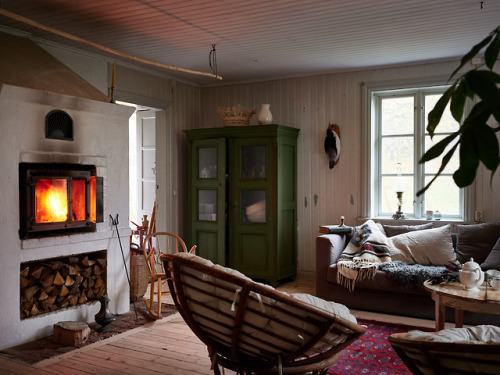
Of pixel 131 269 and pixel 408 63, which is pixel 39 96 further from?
pixel 408 63

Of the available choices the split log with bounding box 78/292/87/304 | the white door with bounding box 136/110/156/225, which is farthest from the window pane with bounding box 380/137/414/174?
the split log with bounding box 78/292/87/304

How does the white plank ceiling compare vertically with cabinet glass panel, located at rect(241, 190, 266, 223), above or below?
above

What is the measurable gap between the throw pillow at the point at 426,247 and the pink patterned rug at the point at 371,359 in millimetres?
1040

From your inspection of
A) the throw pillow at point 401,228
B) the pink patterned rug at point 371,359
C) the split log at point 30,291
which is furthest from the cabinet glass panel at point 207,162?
the pink patterned rug at point 371,359

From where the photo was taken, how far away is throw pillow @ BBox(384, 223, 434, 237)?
16.8 feet

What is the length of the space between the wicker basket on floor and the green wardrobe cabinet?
1.20 meters

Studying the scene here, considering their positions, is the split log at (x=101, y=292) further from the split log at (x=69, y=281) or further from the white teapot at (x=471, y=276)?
the white teapot at (x=471, y=276)

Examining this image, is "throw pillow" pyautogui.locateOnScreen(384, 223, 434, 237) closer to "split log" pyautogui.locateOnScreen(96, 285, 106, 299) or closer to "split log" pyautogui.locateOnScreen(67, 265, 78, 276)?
"split log" pyautogui.locateOnScreen(96, 285, 106, 299)

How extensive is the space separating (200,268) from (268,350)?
49 centimetres

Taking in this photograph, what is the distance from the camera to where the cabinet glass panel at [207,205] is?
19.8 ft

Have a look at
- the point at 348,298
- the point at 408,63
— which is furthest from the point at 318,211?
the point at 408,63

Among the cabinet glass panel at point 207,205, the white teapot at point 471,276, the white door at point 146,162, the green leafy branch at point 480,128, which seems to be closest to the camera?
the green leafy branch at point 480,128

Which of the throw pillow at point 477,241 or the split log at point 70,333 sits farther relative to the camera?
the throw pillow at point 477,241

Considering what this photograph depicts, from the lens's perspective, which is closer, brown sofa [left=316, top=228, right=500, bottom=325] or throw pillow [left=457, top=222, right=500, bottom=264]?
brown sofa [left=316, top=228, right=500, bottom=325]
